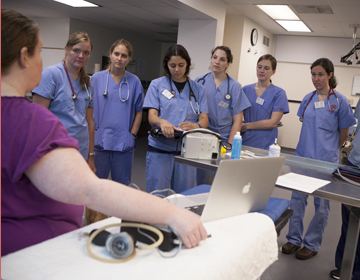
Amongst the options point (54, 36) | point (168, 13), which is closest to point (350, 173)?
point (168, 13)

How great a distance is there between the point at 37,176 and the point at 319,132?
2.51m

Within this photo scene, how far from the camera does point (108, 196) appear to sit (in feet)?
2.78

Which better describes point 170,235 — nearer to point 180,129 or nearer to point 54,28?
point 180,129

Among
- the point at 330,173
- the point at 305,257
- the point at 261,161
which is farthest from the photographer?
the point at 305,257

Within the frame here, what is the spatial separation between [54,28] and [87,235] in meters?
6.85

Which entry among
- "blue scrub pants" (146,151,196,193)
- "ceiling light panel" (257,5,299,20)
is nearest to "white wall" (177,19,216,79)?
"ceiling light panel" (257,5,299,20)

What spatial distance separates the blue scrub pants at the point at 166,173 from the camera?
2.62 metres

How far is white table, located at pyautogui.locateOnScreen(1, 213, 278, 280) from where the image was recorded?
774 mm

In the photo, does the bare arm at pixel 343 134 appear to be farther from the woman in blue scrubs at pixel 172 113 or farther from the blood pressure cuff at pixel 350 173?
the woman in blue scrubs at pixel 172 113

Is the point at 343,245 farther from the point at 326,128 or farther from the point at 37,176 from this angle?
the point at 37,176

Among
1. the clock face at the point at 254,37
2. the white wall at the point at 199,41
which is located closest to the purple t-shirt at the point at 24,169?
the white wall at the point at 199,41

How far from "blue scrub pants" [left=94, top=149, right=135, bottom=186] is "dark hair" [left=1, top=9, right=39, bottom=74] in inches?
76.6

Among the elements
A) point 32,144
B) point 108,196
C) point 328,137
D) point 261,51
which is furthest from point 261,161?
point 261,51

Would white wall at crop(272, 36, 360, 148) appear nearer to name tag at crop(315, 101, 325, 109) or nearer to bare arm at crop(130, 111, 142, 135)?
name tag at crop(315, 101, 325, 109)
